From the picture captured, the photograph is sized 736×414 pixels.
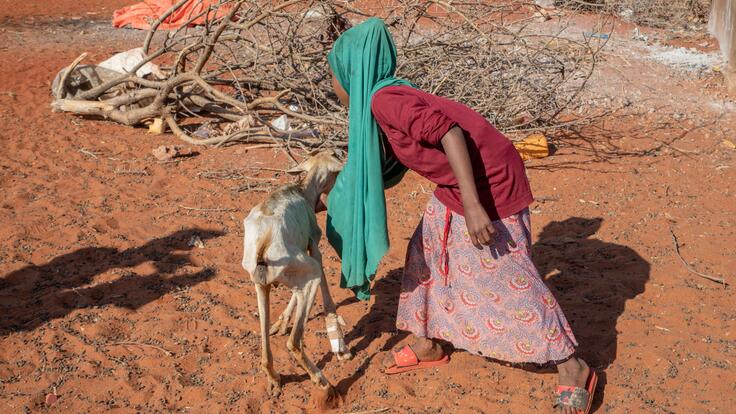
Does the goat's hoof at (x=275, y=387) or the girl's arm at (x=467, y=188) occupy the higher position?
the girl's arm at (x=467, y=188)

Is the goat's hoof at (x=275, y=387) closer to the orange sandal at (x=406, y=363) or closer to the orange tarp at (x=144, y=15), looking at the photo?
the orange sandal at (x=406, y=363)

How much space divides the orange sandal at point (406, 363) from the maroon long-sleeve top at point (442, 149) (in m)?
0.87

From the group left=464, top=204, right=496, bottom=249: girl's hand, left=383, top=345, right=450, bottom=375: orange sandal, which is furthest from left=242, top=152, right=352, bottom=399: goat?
left=464, top=204, right=496, bottom=249: girl's hand

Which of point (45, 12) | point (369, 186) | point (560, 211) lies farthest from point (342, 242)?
point (45, 12)

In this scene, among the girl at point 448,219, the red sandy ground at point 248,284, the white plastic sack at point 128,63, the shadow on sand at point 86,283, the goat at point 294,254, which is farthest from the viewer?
the white plastic sack at point 128,63

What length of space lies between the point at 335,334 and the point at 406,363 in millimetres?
382

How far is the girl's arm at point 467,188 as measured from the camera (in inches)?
107

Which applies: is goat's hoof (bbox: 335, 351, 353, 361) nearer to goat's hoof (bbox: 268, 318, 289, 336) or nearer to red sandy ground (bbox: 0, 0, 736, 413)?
red sandy ground (bbox: 0, 0, 736, 413)

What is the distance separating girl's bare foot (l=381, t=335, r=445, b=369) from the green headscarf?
455mm

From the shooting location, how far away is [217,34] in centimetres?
619

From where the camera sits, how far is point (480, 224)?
2.79 metres

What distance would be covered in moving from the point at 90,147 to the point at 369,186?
4.44m

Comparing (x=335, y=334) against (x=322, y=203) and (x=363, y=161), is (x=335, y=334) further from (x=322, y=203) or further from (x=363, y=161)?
(x=363, y=161)

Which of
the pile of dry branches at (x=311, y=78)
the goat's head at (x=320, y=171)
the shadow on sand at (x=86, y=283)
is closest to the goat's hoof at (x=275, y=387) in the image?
the goat's head at (x=320, y=171)
